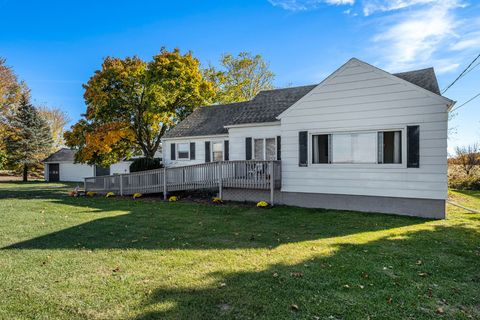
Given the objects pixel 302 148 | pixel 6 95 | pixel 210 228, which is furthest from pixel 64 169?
pixel 210 228

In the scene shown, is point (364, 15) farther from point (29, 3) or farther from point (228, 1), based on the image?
point (29, 3)

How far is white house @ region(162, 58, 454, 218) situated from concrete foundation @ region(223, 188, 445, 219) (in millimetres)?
28

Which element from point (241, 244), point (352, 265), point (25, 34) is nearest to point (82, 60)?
point (25, 34)

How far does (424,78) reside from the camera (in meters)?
11.1

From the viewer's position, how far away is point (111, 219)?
948 centimetres

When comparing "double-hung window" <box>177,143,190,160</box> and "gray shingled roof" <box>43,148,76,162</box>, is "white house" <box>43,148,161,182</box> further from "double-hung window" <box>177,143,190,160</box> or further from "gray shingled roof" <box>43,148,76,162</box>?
"double-hung window" <box>177,143,190,160</box>

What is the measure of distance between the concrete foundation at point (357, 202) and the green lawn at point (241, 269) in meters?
0.62

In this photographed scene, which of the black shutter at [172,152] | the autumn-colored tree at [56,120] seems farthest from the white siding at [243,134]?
the autumn-colored tree at [56,120]

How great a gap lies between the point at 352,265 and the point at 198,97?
1882 cm

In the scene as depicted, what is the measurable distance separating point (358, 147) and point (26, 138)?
117 feet

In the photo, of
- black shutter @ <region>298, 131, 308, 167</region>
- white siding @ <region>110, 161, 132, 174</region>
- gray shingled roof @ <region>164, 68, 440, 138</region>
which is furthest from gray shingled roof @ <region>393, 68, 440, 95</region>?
white siding @ <region>110, 161, 132, 174</region>

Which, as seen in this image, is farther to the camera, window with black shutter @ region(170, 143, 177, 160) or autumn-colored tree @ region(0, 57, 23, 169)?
autumn-colored tree @ region(0, 57, 23, 169)

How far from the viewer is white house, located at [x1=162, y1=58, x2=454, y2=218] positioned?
926 centimetres

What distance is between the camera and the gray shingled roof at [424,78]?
1013 cm
